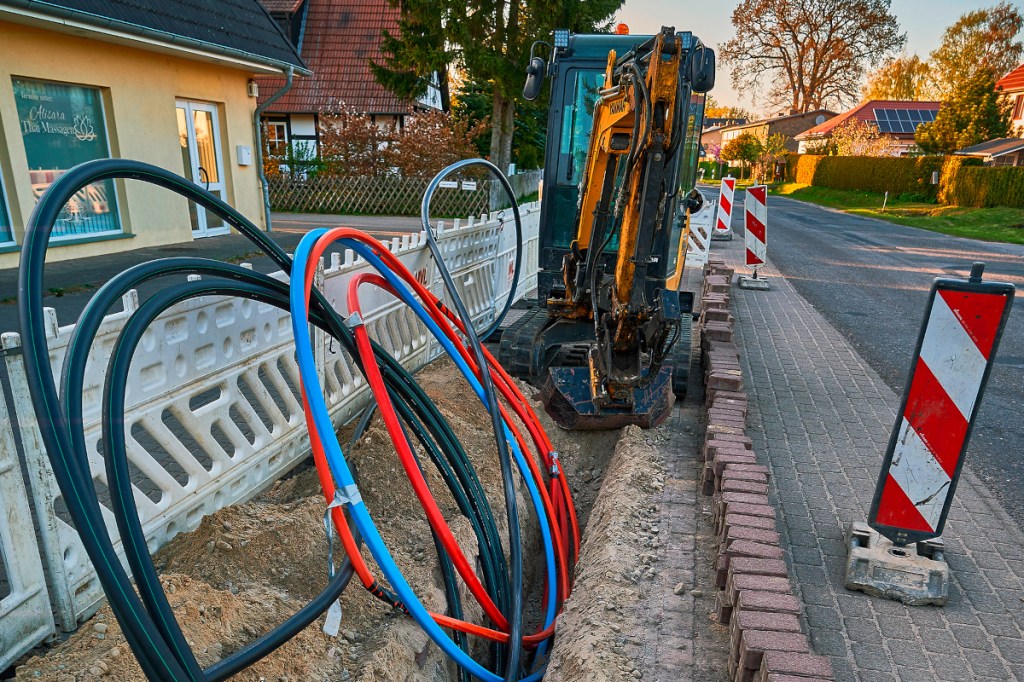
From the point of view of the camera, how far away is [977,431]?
5.45 meters

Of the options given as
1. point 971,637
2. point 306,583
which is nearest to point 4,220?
point 306,583

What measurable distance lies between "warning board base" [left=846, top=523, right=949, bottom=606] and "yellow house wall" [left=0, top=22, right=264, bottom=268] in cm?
1015

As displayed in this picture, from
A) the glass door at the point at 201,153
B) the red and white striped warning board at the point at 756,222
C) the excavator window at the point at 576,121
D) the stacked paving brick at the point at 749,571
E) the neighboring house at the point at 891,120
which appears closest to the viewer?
the stacked paving brick at the point at 749,571

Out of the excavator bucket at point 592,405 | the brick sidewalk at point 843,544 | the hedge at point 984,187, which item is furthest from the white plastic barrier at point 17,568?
the hedge at point 984,187

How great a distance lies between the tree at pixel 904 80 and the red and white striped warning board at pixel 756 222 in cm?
5943

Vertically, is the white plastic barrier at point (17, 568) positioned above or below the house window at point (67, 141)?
below

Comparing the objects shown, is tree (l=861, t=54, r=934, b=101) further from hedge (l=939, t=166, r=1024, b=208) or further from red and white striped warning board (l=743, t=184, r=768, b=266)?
red and white striped warning board (l=743, t=184, r=768, b=266)

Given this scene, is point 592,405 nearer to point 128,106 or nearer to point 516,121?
point 128,106

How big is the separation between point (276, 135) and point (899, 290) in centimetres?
1946

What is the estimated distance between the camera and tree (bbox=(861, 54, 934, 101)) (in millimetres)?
60031

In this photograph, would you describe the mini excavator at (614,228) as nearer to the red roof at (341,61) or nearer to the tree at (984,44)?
the red roof at (341,61)

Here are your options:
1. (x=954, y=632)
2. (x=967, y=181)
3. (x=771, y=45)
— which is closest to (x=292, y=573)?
(x=954, y=632)

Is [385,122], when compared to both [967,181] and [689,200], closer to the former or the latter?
[689,200]

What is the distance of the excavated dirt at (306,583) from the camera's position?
7.64 feet
